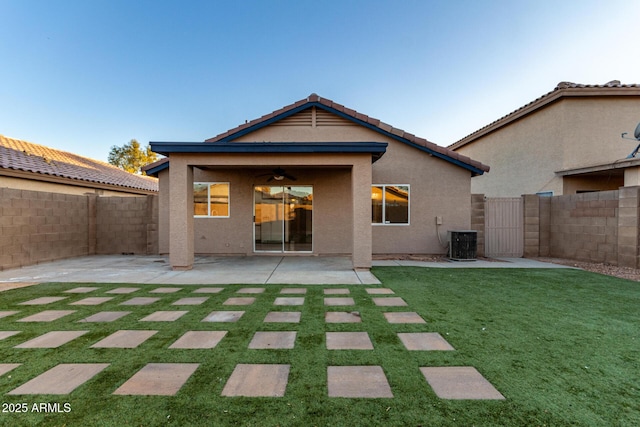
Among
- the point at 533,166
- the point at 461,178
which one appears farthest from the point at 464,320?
the point at 533,166

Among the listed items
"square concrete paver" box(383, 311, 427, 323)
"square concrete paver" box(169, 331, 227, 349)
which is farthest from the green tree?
"square concrete paver" box(383, 311, 427, 323)

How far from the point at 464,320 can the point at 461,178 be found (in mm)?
6962

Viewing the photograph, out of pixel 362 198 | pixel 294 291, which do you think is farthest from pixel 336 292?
pixel 362 198

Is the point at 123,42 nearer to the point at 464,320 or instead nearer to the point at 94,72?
the point at 94,72

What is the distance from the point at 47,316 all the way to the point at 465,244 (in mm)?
9997

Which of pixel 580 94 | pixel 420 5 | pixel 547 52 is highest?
pixel 420 5

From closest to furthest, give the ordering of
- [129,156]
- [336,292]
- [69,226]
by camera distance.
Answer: [336,292], [69,226], [129,156]

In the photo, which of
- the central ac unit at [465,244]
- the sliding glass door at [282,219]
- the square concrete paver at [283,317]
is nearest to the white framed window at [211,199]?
the sliding glass door at [282,219]

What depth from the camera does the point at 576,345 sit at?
10.3 ft

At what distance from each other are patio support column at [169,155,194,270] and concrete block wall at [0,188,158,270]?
142 inches

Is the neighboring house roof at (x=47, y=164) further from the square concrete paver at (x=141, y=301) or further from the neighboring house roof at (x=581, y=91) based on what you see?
the neighboring house roof at (x=581, y=91)

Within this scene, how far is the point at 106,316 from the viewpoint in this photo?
4.06 meters

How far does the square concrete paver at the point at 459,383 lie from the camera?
227 centimetres

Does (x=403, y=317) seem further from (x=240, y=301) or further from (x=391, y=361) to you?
(x=240, y=301)
